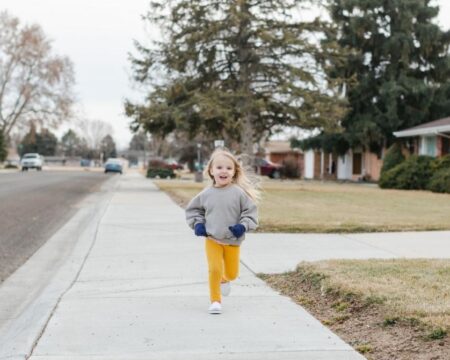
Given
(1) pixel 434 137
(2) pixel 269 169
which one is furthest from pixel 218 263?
(2) pixel 269 169

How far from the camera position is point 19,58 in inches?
2672

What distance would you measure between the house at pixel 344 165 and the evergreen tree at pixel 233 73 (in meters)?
14.6

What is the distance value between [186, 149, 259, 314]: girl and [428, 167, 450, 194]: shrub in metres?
23.6

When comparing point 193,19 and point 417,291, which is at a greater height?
point 193,19

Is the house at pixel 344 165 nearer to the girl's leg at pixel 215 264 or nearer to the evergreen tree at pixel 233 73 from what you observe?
the evergreen tree at pixel 233 73

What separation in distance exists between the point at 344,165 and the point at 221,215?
137 feet

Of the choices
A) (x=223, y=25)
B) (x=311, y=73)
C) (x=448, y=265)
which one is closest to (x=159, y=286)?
(x=448, y=265)

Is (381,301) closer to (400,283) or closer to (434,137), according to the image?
(400,283)

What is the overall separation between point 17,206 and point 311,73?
50.6 feet

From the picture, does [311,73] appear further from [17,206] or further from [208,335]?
[208,335]

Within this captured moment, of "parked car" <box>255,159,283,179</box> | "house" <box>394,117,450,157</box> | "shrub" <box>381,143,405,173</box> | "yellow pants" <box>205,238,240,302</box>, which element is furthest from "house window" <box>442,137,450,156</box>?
"yellow pants" <box>205,238,240,302</box>

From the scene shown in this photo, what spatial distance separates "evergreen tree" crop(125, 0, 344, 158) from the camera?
2781cm

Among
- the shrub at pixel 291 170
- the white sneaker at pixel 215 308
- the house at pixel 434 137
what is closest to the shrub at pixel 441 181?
the house at pixel 434 137

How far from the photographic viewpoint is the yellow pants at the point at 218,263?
6.07 m
